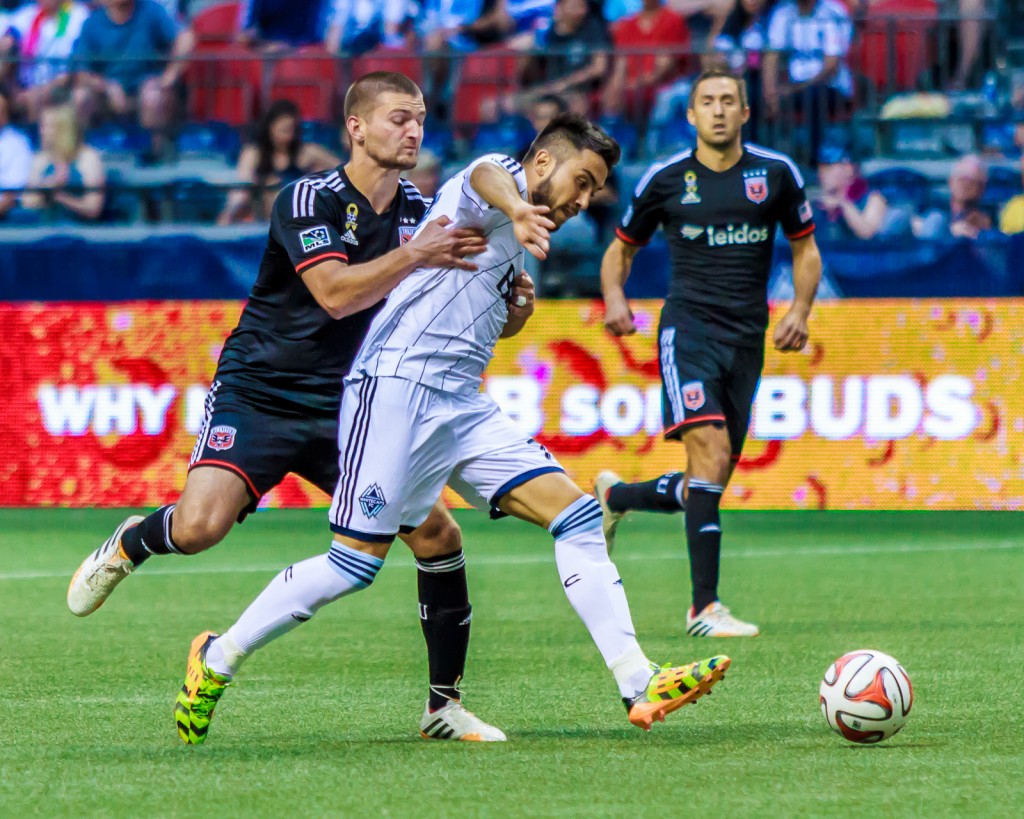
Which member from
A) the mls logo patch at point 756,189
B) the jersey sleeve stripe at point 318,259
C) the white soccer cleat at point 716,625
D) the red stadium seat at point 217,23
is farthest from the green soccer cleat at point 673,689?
the red stadium seat at point 217,23

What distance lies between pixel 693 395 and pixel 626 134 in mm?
7365

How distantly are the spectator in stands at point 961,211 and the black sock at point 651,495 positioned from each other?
5.87 m

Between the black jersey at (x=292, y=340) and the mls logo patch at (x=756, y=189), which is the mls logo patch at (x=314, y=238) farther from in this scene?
the mls logo patch at (x=756, y=189)

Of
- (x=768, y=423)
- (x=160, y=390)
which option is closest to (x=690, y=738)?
(x=768, y=423)

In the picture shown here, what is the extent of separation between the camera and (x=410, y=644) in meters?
7.10

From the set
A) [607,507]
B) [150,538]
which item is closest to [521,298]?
[150,538]

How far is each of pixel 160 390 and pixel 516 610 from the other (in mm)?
5392

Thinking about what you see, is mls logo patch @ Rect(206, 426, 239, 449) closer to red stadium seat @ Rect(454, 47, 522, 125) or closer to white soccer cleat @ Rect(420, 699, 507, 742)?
white soccer cleat @ Rect(420, 699, 507, 742)

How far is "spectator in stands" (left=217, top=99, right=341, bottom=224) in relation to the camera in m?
14.4

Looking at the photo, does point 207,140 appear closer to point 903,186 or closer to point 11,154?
point 11,154

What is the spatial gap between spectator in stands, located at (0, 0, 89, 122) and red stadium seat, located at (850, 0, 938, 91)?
6.85 m

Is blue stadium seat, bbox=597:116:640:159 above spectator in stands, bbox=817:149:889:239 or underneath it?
above

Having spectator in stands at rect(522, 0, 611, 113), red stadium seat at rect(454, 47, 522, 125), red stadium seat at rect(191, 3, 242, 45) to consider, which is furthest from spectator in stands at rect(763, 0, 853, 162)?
red stadium seat at rect(191, 3, 242, 45)

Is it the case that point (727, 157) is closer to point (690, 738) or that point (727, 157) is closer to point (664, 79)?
point (690, 738)
